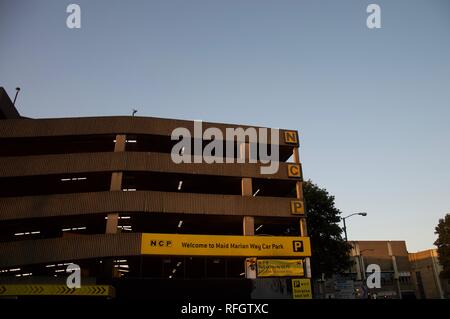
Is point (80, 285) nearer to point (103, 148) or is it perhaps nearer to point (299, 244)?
point (103, 148)

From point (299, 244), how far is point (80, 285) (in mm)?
18056

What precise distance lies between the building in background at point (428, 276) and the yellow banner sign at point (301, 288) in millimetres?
51164

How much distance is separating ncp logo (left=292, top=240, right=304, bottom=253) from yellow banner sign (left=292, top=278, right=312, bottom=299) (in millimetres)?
2432

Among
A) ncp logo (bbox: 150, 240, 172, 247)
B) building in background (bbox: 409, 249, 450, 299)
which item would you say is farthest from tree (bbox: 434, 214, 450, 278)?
ncp logo (bbox: 150, 240, 172, 247)

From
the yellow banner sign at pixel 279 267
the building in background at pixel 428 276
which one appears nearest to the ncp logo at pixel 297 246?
the yellow banner sign at pixel 279 267

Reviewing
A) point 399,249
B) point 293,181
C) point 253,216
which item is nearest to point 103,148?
point 253,216

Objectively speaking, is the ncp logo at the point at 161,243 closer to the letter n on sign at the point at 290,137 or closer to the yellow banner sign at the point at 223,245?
the yellow banner sign at the point at 223,245

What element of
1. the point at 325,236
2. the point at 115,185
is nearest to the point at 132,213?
the point at 115,185

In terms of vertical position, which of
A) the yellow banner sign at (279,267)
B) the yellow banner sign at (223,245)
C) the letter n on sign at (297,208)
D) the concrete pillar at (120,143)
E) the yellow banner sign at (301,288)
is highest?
the concrete pillar at (120,143)

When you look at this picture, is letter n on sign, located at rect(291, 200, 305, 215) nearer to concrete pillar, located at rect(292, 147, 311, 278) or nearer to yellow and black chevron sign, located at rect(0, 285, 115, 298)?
concrete pillar, located at rect(292, 147, 311, 278)

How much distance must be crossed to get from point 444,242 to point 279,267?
30.3m

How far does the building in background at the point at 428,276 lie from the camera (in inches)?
2714

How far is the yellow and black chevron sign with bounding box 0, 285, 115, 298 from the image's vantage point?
2444 centimetres

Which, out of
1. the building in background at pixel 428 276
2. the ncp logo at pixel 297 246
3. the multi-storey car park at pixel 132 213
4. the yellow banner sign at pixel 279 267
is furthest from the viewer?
the building in background at pixel 428 276
